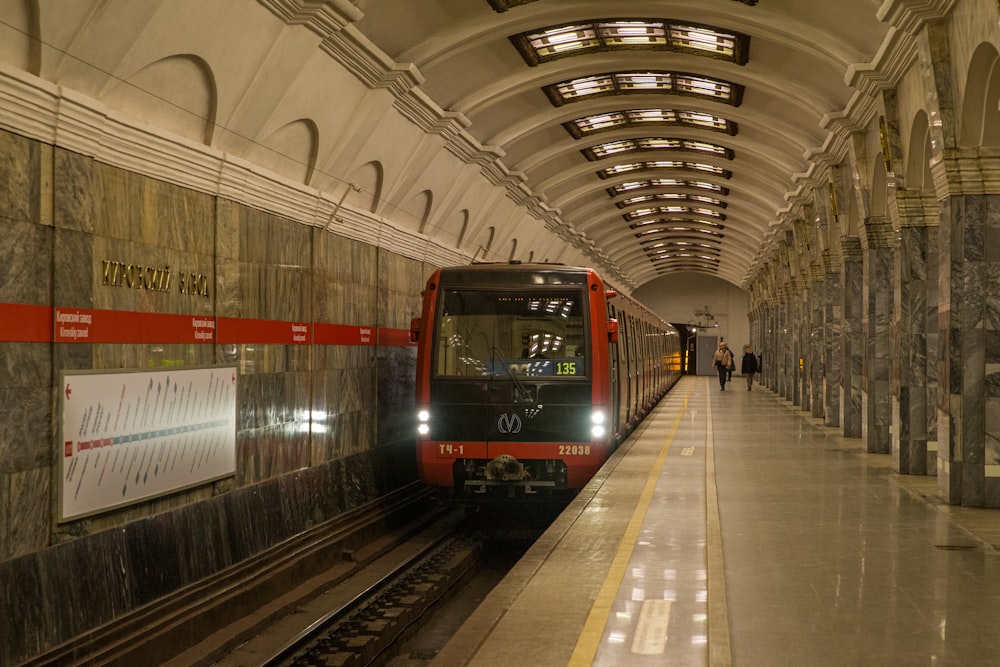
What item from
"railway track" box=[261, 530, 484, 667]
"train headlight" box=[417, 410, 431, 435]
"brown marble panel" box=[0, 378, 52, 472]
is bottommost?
"railway track" box=[261, 530, 484, 667]

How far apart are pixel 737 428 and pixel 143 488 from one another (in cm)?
1361

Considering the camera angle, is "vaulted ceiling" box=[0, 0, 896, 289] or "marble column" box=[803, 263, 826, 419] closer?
"vaulted ceiling" box=[0, 0, 896, 289]

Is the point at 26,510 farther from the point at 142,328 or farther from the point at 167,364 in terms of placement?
the point at 167,364

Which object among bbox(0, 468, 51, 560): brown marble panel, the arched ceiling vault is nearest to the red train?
the arched ceiling vault

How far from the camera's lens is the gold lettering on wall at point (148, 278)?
8.12m

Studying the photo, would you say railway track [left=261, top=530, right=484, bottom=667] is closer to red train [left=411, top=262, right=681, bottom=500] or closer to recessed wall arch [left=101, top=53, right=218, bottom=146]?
red train [left=411, top=262, right=681, bottom=500]

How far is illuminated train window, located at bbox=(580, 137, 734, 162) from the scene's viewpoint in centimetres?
2409

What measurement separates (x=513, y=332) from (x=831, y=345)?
11152mm

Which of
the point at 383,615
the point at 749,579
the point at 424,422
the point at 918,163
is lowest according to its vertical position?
the point at 383,615

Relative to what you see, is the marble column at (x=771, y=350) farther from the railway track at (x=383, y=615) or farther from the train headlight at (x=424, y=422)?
the train headlight at (x=424, y=422)

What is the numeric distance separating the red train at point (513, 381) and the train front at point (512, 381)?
11 millimetres

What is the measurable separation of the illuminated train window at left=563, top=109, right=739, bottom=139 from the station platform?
33.6 ft

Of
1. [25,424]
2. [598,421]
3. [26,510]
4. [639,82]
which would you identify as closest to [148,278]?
[25,424]

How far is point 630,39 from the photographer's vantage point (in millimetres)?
16062
